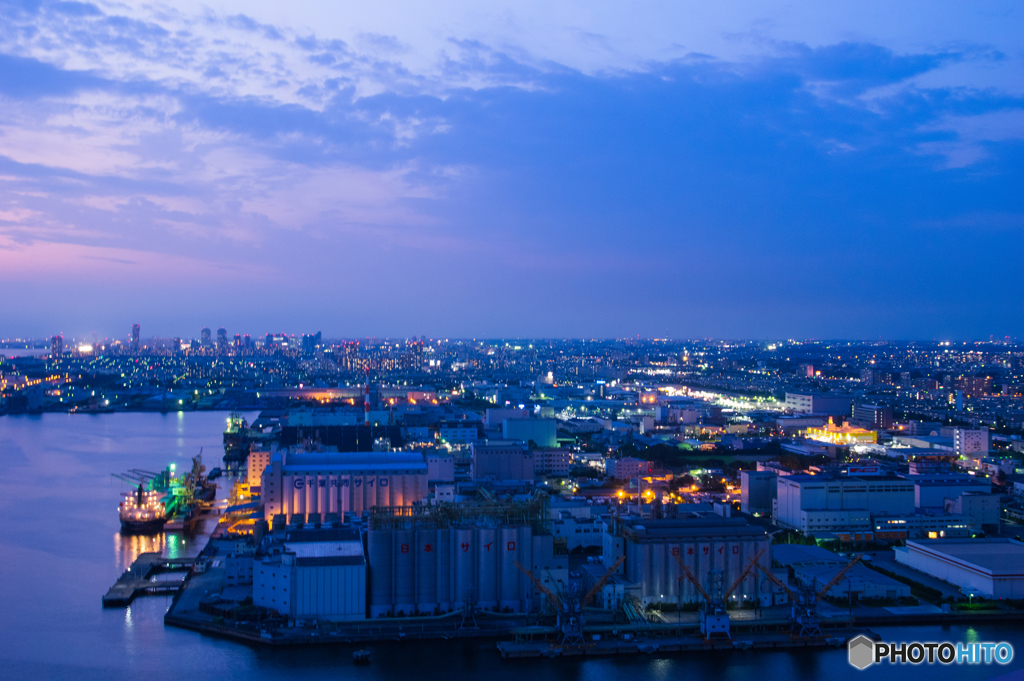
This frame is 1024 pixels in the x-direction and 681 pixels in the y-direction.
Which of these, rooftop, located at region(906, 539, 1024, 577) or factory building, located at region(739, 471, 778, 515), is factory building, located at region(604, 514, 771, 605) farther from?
factory building, located at region(739, 471, 778, 515)

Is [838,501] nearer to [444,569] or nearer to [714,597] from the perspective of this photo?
[714,597]

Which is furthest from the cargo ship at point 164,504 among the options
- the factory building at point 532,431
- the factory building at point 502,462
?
the factory building at point 532,431

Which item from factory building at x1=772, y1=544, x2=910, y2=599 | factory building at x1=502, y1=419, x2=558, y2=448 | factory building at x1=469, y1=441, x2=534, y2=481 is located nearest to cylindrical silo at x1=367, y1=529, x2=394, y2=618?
factory building at x1=772, y1=544, x2=910, y2=599

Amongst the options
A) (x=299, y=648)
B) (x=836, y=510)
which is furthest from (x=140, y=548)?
(x=836, y=510)

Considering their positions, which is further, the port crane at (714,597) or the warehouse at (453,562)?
the warehouse at (453,562)

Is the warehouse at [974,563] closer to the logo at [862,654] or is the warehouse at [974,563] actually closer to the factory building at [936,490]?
the logo at [862,654]

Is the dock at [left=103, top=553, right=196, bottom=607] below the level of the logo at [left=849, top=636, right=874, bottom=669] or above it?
below

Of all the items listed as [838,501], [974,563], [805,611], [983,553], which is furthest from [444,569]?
[838,501]
